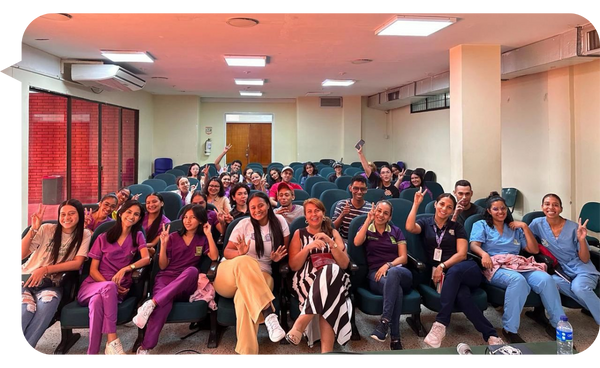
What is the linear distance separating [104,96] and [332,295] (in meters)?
8.06

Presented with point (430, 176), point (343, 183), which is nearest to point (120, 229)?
point (343, 183)

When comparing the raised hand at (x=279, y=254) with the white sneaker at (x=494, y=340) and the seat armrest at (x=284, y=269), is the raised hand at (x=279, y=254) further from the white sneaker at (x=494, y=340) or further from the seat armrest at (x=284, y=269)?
the white sneaker at (x=494, y=340)

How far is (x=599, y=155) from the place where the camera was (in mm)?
5680

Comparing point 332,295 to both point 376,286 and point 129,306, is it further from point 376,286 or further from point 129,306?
point 129,306

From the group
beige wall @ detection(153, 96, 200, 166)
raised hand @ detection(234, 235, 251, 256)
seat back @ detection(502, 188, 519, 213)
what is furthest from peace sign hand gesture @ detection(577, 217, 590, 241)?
beige wall @ detection(153, 96, 200, 166)

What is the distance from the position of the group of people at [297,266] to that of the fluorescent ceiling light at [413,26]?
7.56 feet

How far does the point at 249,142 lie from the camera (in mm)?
13930

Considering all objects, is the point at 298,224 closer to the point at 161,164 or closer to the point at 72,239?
the point at 72,239

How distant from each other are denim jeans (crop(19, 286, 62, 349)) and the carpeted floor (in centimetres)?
32

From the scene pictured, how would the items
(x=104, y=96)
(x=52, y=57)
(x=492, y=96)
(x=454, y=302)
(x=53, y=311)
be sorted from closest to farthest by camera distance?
(x=53, y=311) → (x=454, y=302) → (x=492, y=96) → (x=52, y=57) → (x=104, y=96)

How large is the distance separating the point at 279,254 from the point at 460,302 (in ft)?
4.85

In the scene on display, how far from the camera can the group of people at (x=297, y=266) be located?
2.84m

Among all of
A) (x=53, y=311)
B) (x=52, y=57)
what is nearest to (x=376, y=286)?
(x=53, y=311)

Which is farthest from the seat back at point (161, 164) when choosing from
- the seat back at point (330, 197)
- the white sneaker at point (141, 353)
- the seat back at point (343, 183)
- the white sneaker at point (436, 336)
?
the white sneaker at point (436, 336)
